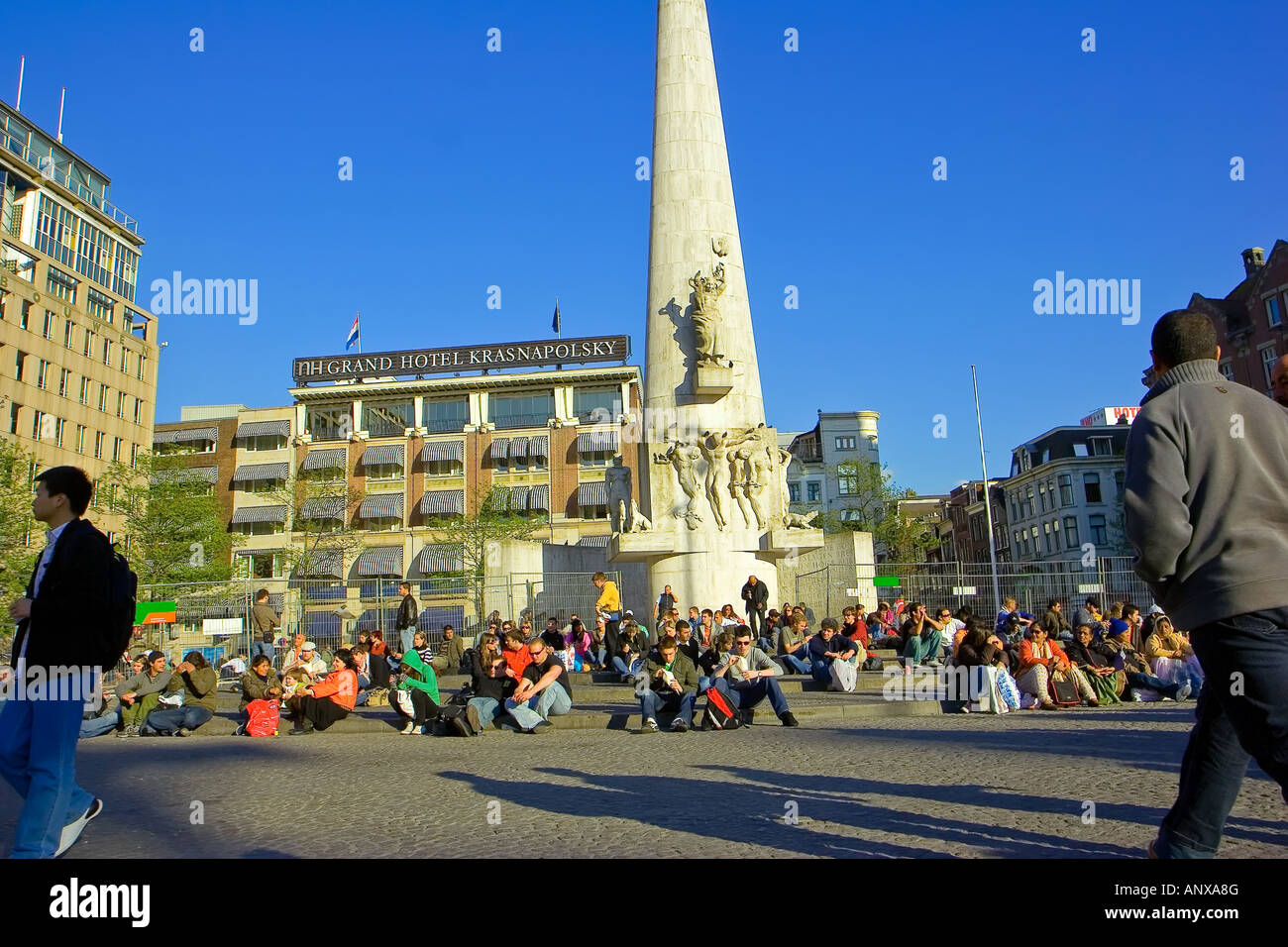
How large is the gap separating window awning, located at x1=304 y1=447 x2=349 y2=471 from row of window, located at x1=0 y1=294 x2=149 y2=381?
1126cm

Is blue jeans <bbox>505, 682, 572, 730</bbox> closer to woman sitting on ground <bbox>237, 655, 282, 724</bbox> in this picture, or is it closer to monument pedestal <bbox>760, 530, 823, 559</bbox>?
woman sitting on ground <bbox>237, 655, 282, 724</bbox>

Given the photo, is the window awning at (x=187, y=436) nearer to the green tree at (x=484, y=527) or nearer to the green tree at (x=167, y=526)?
the green tree at (x=484, y=527)

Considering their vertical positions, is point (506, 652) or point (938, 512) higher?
point (938, 512)

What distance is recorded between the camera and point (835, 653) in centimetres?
1666

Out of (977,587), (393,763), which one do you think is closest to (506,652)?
(393,763)

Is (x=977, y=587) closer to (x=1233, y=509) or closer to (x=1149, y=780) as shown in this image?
(x=1149, y=780)

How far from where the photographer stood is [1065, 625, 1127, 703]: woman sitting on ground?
1414 cm

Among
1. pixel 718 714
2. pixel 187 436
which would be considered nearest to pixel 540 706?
pixel 718 714

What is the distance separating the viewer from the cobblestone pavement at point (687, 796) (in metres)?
5.19

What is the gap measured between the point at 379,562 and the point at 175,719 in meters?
51.3

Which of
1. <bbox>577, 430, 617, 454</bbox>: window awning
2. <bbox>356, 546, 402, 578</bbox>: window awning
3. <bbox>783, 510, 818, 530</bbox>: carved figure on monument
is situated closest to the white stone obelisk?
<bbox>783, 510, 818, 530</bbox>: carved figure on monument

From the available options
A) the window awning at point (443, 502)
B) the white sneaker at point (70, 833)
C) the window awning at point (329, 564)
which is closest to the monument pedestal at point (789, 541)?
the white sneaker at point (70, 833)

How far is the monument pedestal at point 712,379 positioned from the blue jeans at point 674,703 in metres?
9.98
